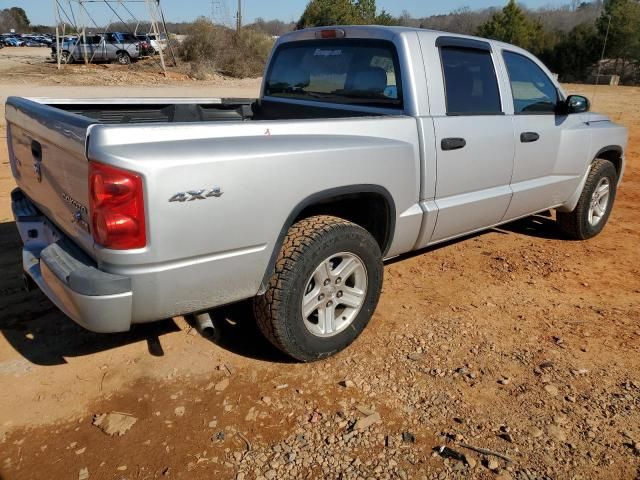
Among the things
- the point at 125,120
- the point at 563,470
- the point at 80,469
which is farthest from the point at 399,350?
the point at 125,120

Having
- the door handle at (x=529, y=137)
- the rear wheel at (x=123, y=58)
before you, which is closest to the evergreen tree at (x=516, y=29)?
the rear wheel at (x=123, y=58)

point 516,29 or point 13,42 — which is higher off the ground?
point 516,29

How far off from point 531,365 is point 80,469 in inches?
97.3

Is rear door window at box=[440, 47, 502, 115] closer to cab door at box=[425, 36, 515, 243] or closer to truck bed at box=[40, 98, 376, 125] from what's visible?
cab door at box=[425, 36, 515, 243]

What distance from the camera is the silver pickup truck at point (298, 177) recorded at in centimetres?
233

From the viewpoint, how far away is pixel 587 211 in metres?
5.35

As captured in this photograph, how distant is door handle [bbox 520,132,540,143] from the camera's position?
4.24 m

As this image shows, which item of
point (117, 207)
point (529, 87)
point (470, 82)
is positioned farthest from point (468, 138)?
point (117, 207)

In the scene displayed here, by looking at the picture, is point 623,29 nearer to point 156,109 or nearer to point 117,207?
point 156,109

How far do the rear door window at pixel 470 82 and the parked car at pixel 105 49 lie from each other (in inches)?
1303

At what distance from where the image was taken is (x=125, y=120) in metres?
4.26

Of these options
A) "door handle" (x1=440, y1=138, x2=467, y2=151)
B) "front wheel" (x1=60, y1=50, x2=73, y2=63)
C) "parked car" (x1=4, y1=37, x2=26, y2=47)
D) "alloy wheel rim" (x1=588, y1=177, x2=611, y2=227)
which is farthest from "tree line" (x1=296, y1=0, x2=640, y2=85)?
"parked car" (x1=4, y1=37, x2=26, y2=47)

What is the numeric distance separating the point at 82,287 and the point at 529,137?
3485 millimetres

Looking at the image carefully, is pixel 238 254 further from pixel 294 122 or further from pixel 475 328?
pixel 475 328
